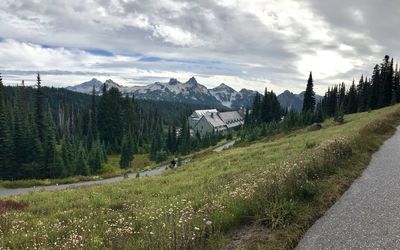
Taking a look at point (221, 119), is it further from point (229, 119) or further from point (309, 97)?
point (309, 97)

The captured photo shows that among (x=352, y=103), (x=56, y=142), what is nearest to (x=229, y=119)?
(x=352, y=103)

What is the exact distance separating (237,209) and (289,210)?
1.37 m

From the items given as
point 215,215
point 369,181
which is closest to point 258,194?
point 215,215

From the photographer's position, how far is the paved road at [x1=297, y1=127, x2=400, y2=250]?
26.8 ft

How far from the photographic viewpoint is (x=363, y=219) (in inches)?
378

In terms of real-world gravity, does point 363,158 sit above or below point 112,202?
above

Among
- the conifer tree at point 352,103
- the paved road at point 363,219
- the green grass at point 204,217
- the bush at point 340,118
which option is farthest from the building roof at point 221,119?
the paved road at point 363,219

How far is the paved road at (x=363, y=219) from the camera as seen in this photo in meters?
8.16

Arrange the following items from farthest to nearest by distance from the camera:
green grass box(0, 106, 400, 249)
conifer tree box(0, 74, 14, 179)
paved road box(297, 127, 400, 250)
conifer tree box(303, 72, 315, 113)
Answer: conifer tree box(303, 72, 315, 113) → conifer tree box(0, 74, 14, 179) → paved road box(297, 127, 400, 250) → green grass box(0, 106, 400, 249)

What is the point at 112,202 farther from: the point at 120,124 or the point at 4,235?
the point at 120,124

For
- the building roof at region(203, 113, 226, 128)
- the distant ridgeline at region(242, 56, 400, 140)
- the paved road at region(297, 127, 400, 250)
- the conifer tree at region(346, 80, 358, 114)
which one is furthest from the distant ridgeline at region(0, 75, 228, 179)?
the paved road at region(297, 127, 400, 250)

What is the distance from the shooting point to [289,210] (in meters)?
9.45

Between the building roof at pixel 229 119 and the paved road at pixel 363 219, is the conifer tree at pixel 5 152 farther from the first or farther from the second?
the building roof at pixel 229 119

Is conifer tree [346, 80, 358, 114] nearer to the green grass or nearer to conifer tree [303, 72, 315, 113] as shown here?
conifer tree [303, 72, 315, 113]
